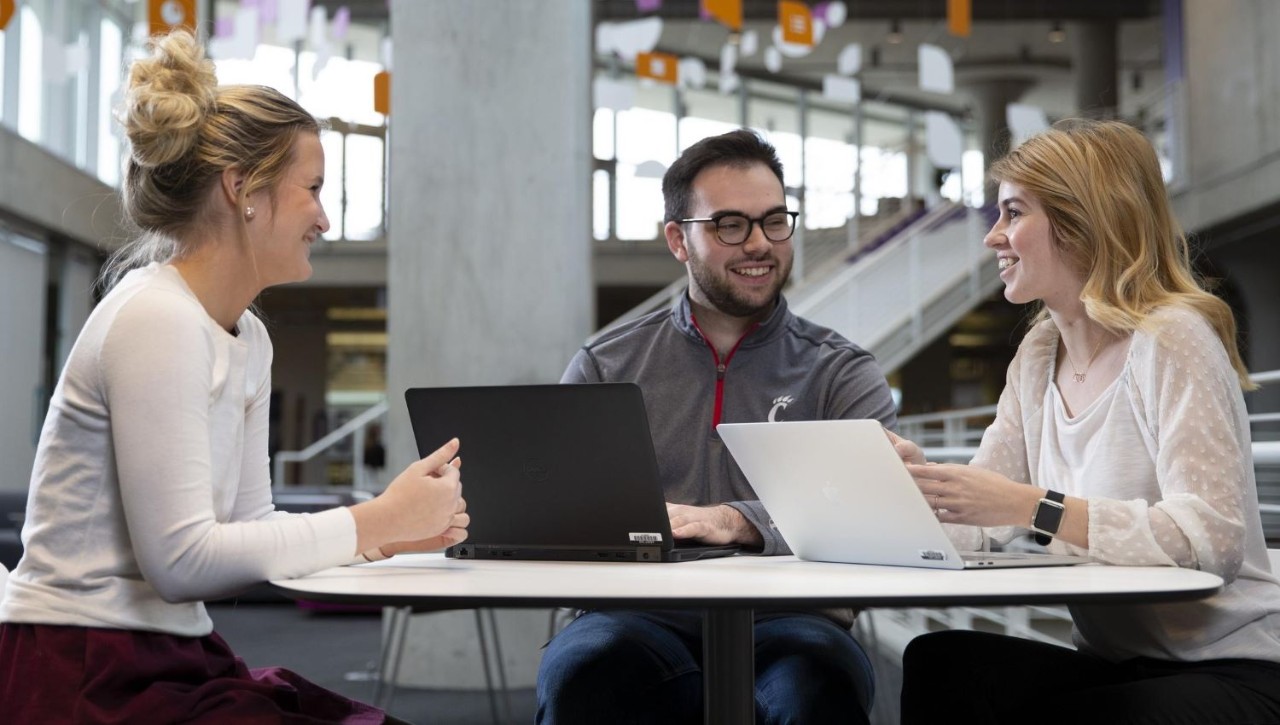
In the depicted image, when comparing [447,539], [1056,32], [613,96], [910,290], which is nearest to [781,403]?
[447,539]

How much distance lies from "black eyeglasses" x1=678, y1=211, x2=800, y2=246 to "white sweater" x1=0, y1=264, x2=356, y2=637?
1124 millimetres

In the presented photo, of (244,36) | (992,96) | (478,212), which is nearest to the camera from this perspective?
(478,212)

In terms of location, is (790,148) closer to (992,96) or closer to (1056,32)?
(992,96)

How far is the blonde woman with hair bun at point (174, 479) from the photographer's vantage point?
1.33 m

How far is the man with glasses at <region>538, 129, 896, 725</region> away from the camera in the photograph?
1849mm

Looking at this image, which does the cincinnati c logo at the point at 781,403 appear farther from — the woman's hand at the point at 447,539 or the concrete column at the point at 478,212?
the concrete column at the point at 478,212

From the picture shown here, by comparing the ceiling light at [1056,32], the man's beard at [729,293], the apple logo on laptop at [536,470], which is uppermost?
the ceiling light at [1056,32]

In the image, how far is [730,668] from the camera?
61.3 inches

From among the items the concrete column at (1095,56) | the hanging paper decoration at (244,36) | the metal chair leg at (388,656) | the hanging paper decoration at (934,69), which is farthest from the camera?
the concrete column at (1095,56)

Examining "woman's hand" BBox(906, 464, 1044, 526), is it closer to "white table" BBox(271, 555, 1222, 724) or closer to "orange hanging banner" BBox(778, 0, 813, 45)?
"white table" BBox(271, 555, 1222, 724)

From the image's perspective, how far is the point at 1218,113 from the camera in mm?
11250

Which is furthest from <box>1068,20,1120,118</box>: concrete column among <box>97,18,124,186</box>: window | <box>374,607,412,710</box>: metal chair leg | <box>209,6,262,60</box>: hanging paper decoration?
<box>374,607,412,710</box>: metal chair leg

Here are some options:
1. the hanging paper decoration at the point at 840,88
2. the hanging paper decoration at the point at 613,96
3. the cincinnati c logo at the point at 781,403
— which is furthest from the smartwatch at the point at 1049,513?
the hanging paper decoration at the point at 840,88

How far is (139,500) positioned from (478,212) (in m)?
3.07
